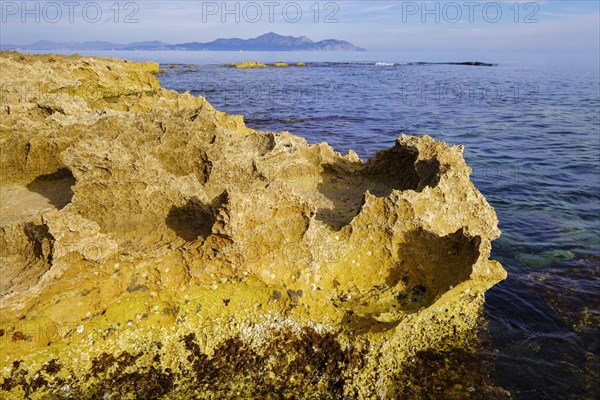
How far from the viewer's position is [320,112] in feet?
88.6

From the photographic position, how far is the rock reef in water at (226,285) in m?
4.63

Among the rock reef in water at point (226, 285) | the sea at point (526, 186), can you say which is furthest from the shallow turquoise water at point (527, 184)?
the rock reef in water at point (226, 285)

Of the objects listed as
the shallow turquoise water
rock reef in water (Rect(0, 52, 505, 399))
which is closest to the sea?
the shallow turquoise water

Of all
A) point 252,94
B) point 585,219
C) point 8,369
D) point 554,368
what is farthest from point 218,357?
point 252,94

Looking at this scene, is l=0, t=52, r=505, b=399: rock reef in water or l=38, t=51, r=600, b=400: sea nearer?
l=0, t=52, r=505, b=399: rock reef in water

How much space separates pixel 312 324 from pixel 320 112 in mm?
23104

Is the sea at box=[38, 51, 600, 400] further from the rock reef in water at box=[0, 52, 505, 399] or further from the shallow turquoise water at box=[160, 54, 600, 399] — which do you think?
the rock reef in water at box=[0, 52, 505, 399]

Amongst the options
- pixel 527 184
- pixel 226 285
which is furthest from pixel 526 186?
pixel 226 285

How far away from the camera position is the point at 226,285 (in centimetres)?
527

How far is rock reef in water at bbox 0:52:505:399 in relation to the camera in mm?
4633

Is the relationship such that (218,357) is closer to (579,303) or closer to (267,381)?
(267,381)

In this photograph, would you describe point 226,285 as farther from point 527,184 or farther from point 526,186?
point 527,184

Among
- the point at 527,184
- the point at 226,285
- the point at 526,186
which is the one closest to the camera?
the point at 226,285

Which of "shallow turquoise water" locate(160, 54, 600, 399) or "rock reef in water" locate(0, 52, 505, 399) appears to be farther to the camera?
"shallow turquoise water" locate(160, 54, 600, 399)
